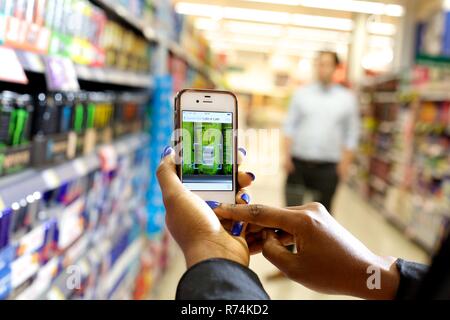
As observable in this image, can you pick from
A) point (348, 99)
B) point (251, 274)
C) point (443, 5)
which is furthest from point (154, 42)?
point (443, 5)

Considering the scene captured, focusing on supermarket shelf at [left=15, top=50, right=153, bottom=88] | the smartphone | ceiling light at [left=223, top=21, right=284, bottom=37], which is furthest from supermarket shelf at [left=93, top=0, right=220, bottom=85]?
ceiling light at [left=223, top=21, right=284, bottom=37]

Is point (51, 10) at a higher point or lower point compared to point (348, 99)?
higher

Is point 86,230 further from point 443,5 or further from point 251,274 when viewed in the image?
point 443,5

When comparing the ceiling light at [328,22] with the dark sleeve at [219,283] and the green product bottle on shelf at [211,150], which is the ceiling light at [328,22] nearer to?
the green product bottle on shelf at [211,150]

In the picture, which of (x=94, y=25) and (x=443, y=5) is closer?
(x=94, y=25)

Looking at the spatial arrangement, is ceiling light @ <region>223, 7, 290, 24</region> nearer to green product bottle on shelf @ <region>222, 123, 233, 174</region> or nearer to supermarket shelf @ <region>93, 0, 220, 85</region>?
supermarket shelf @ <region>93, 0, 220, 85</region>

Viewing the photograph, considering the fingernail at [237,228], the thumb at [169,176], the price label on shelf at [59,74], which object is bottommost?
the fingernail at [237,228]

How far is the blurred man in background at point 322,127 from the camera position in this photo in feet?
8.52

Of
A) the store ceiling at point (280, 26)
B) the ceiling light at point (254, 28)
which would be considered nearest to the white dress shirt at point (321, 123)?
the store ceiling at point (280, 26)

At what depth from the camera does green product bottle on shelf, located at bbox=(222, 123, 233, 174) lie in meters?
0.70

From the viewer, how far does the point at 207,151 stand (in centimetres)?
69

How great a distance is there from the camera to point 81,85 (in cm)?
213

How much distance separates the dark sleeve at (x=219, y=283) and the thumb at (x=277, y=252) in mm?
122
